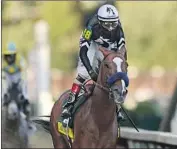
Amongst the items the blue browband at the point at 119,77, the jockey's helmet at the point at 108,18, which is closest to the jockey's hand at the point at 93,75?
the jockey's helmet at the point at 108,18

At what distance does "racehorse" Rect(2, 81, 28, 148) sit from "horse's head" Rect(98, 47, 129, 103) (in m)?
4.75

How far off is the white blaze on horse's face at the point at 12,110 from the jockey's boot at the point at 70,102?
3.94 meters

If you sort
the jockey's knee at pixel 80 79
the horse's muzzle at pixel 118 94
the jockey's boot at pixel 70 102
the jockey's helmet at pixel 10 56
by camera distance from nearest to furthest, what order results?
the horse's muzzle at pixel 118 94
the jockey's boot at pixel 70 102
the jockey's knee at pixel 80 79
the jockey's helmet at pixel 10 56

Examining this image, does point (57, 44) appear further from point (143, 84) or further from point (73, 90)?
point (73, 90)

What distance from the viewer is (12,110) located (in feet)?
43.3

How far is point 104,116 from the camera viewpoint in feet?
29.0

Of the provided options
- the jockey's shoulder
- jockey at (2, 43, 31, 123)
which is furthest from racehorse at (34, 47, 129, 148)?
jockey at (2, 43, 31, 123)

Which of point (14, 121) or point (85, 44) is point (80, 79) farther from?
point (14, 121)

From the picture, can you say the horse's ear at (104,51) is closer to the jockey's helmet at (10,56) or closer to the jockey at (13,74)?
the jockey at (13,74)

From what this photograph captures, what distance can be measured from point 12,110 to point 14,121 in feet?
0.63

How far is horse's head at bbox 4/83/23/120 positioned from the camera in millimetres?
13188

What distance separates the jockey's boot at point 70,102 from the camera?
918cm

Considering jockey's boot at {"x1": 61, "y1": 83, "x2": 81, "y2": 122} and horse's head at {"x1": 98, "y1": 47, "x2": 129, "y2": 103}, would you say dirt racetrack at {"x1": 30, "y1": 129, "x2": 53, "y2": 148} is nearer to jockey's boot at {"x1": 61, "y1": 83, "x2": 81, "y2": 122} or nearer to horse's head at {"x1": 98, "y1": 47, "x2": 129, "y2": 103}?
jockey's boot at {"x1": 61, "y1": 83, "x2": 81, "y2": 122}

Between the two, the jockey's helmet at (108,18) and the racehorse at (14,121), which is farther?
the racehorse at (14,121)
